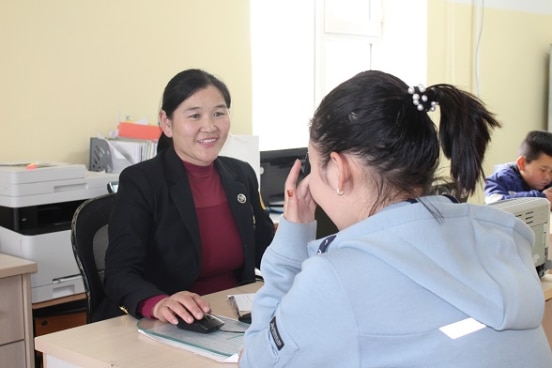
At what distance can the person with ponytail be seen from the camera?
104 cm

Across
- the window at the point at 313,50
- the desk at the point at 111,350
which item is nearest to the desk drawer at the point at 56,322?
the desk at the point at 111,350

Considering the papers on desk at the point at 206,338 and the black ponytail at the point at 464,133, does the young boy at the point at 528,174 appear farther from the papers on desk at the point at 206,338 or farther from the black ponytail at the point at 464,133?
the black ponytail at the point at 464,133

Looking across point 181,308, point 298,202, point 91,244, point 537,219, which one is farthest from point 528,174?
point 298,202

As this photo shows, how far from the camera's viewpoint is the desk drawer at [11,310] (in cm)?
255

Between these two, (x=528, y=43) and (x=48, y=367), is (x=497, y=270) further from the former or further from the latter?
(x=528, y=43)

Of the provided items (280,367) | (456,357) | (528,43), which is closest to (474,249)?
(456,357)

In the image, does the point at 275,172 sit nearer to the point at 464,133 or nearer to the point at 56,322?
the point at 56,322

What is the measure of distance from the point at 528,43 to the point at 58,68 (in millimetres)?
3972

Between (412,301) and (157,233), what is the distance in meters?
A: 1.27

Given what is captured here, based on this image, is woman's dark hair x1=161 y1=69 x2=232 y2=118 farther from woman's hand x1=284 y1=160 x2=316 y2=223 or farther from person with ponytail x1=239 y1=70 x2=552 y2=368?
person with ponytail x1=239 y1=70 x2=552 y2=368

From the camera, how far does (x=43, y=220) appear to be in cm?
285

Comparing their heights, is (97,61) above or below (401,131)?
above

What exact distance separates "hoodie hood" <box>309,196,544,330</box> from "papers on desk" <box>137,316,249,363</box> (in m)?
0.55

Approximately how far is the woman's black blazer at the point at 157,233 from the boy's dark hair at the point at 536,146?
240 centimetres
